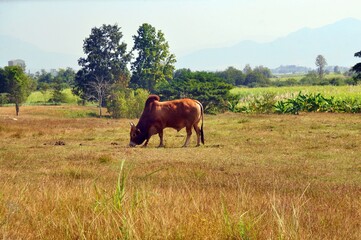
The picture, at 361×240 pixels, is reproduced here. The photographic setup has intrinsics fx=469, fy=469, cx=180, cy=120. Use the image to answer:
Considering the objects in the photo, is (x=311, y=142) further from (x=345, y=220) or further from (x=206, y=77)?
(x=206, y=77)

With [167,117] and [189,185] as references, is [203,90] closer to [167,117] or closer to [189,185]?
[167,117]

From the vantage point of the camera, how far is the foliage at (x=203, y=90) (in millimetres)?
46625

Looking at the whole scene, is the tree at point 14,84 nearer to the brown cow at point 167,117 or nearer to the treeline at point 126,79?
the treeline at point 126,79

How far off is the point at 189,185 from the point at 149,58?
55.4 m

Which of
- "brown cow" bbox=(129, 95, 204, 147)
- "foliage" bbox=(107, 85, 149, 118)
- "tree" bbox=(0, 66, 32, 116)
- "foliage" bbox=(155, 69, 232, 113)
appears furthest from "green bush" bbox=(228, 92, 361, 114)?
"tree" bbox=(0, 66, 32, 116)

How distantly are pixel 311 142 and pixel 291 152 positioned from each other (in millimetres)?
2607

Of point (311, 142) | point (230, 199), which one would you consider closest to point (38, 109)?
point (311, 142)

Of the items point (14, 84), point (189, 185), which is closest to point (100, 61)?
point (14, 84)

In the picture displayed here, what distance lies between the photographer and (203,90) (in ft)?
153

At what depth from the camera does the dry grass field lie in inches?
184

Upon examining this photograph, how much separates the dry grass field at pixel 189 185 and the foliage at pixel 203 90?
68.4 feet

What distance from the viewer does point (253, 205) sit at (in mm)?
6086

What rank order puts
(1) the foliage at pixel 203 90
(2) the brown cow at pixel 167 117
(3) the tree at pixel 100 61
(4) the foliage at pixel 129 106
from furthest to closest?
(3) the tree at pixel 100 61 < (1) the foliage at pixel 203 90 < (4) the foliage at pixel 129 106 < (2) the brown cow at pixel 167 117

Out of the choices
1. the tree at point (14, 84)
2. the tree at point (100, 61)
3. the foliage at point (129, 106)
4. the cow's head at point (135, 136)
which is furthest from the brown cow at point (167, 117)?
the tree at point (100, 61)
